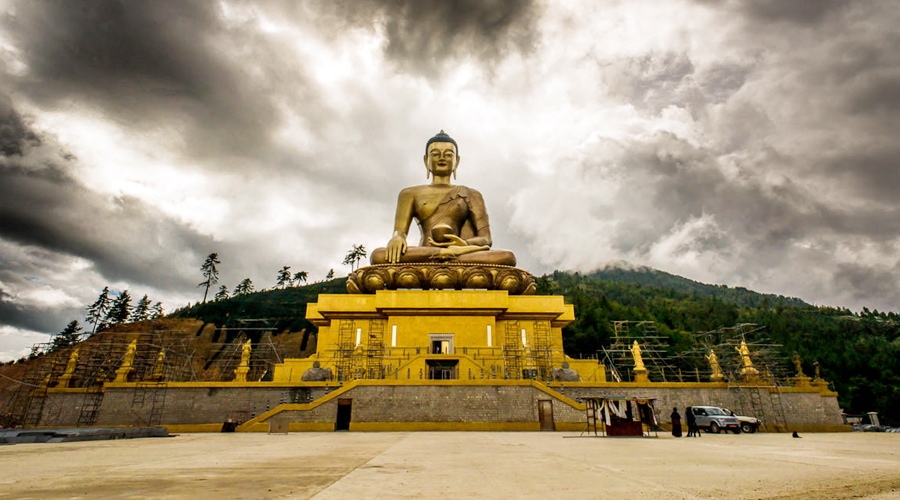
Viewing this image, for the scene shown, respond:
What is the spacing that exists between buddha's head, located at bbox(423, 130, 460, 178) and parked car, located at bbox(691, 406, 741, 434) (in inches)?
636

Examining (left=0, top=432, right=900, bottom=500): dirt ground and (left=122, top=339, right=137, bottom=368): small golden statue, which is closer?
(left=0, top=432, right=900, bottom=500): dirt ground

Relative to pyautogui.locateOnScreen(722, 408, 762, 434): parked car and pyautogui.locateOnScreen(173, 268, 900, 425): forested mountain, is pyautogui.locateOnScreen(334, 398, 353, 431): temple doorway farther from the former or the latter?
pyautogui.locateOnScreen(173, 268, 900, 425): forested mountain

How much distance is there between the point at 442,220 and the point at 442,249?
225 cm

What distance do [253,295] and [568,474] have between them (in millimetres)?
77250

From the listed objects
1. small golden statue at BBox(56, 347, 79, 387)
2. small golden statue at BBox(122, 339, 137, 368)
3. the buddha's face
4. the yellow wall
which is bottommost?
small golden statue at BBox(56, 347, 79, 387)

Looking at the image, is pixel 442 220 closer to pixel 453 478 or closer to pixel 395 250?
pixel 395 250

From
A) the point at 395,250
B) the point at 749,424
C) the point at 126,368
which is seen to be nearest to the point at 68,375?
the point at 126,368

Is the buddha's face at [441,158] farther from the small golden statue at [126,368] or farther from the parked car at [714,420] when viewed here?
the parked car at [714,420]

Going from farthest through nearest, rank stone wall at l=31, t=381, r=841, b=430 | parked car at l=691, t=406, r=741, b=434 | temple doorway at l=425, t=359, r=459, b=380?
temple doorway at l=425, t=359, r=459, b=380, stone wall at l=31, t=381, r=841, b=430, parked car at l=691, t=406, r=741, b=434

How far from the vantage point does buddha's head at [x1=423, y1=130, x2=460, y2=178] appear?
25844 millimetres

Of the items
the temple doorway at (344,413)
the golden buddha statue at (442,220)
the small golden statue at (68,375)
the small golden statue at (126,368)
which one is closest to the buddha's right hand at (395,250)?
the golden buddha statue at (442,220)

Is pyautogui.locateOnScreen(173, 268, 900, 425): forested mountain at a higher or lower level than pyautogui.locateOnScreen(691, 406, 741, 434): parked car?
higher

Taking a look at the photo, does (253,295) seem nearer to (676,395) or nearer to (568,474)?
(676,395)

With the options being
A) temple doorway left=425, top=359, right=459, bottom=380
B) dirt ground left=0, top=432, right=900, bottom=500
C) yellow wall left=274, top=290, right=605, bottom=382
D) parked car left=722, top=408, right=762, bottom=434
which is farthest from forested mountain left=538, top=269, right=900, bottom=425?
dirt ground left=0, top=432, right=900, bottom=500
